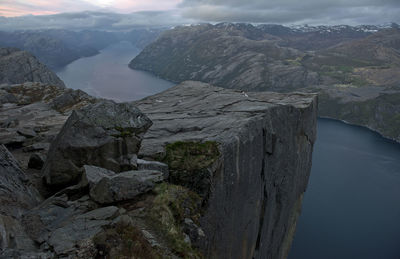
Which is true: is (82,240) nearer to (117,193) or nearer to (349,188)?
(117,193)

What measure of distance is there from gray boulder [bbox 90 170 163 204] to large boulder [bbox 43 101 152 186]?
2.42 metres

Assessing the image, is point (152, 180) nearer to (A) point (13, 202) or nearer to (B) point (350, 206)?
(A) point (13, 202)

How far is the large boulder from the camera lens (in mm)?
11918

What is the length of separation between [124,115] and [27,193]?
5452 millimetres

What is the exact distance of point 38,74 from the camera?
338 ft

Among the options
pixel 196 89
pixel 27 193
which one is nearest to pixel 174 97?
pixel 196 89

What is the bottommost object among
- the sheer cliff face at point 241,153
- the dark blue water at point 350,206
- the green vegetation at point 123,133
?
the dark blue water at point 350,206

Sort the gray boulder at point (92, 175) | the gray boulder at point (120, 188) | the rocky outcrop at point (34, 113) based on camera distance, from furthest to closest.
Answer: the rocky outcrop at point (34, 113) → the gray boulder at point (92, 175) → the gray boulder at point (120, 188)

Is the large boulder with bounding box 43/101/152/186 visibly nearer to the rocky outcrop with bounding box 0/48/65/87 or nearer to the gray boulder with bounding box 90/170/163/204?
the gray boulder with bounding box 90/170/163/204

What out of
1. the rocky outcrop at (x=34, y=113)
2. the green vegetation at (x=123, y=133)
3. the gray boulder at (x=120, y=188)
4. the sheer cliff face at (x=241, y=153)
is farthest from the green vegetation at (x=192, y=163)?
the rocky outcrop at (x=34, y=113)

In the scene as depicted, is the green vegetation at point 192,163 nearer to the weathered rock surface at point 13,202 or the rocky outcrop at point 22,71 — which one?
the weathered rock surface at point 13,202

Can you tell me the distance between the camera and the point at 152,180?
35.2 feet

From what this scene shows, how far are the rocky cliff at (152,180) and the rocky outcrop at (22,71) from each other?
8649cm

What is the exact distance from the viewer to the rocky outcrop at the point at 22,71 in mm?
96719
